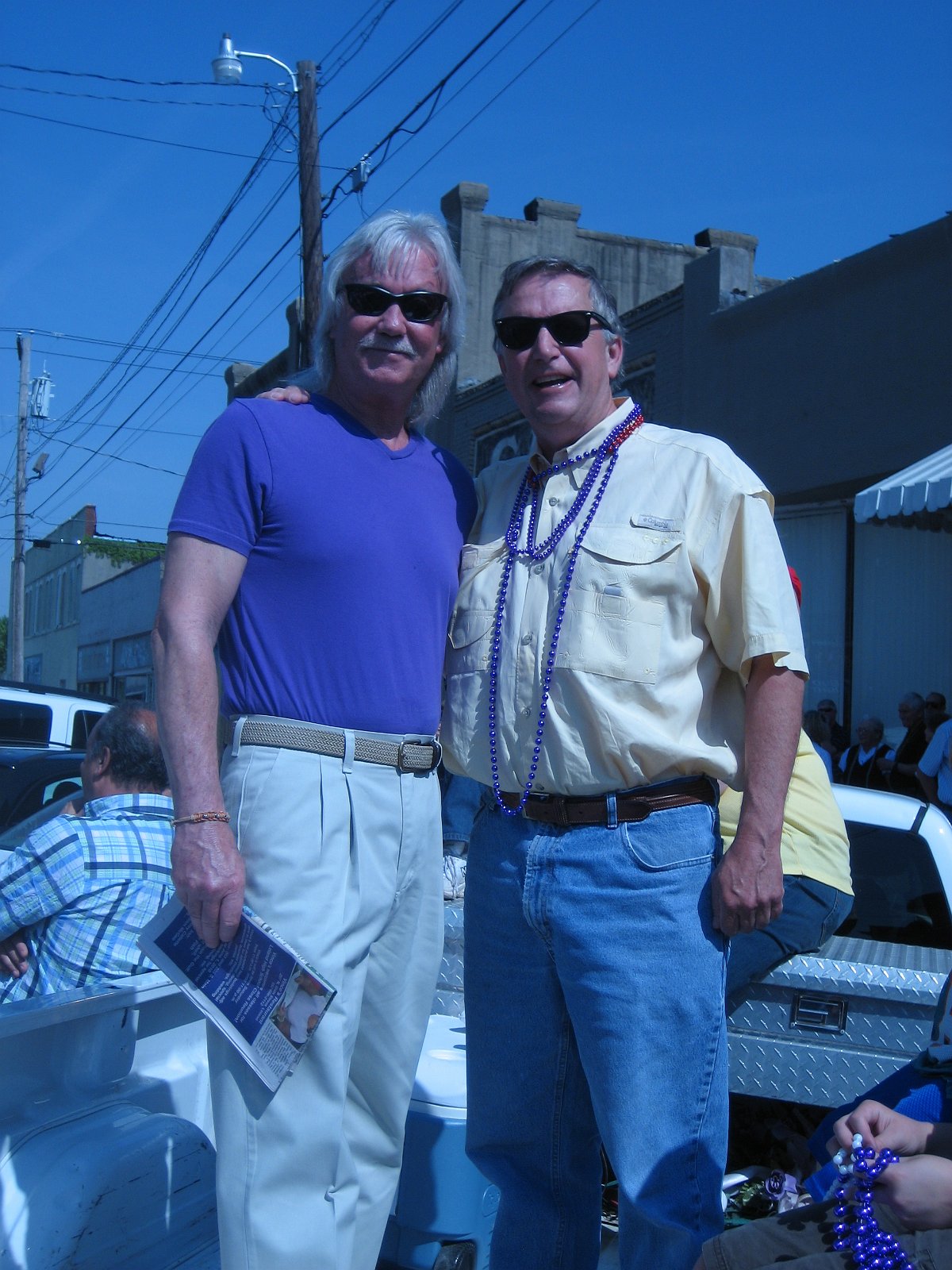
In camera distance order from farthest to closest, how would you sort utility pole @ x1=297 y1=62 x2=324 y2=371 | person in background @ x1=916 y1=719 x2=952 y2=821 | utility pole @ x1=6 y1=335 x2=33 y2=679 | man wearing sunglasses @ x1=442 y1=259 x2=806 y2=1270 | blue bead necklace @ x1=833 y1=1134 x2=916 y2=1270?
utility pole @ x1=6 y1=335 x2=33 y2=679 < utility pole @ x1=297 y1=62 x2=324 y2=371 < person in background @ x1=916 y1=719 x2=952 y2=821 < man wearing sunglasses @ x1=442 y1=259 x2=806 y2=1270 < blue bead necklace @ x1=833 y1=1134 x2=916 y2=1270

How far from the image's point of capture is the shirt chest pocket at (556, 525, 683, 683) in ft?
7.13

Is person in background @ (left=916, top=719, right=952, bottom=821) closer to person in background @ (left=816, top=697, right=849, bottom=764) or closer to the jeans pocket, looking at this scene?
person in background @ (left=816, top=697, right=849, bottom=764)

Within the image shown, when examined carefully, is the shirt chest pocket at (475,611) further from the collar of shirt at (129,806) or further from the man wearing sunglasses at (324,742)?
the collar of shirt at (129,806)

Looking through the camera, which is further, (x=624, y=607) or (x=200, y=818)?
(x=624, y=607)

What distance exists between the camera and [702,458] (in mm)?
2246

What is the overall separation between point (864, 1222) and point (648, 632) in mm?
1002

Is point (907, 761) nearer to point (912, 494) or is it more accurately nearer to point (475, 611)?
point (912, 494)

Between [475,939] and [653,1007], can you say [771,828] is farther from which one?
[475,939]

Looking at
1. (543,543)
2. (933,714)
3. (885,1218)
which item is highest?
(543,543)

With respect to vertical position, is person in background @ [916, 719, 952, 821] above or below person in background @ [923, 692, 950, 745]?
below

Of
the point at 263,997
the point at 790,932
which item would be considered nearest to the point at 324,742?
the point at 263,997

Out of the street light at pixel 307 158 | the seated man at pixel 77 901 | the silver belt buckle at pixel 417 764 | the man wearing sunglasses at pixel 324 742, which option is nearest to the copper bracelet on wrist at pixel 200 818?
the man wearing sunglasses at pixel 324 742

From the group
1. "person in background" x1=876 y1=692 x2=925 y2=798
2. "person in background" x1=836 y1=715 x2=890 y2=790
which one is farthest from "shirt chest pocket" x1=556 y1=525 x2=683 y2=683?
"person in background" x1=836 y1=715 x2=890 y2=790

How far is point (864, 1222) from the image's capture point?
5.96 feet
